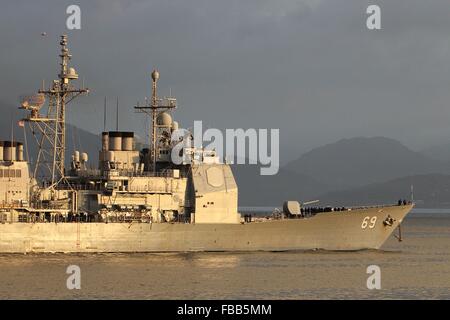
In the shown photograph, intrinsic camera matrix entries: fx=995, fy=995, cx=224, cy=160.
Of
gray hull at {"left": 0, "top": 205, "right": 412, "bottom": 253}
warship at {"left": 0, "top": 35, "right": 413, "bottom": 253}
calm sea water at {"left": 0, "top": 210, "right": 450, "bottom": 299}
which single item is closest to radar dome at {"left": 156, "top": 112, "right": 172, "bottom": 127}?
warship at {"left": 0, "top": 35, "right": 413, "bottom": 253}

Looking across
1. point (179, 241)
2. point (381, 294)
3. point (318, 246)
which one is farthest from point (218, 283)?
point (318, 246)

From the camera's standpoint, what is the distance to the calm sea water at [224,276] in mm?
38281

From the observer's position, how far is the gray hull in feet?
161

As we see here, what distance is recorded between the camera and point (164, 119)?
2167 inches

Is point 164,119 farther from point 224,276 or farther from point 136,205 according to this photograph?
point 224,276

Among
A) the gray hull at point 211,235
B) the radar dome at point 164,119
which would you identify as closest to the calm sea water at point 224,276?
the gray hull at point 211,235

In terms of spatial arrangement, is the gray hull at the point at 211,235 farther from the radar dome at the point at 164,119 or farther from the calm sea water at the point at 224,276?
Result: the radar dome at the point at 164,119

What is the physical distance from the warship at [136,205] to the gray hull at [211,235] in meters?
0.05

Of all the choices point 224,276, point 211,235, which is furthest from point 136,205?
point 224,276

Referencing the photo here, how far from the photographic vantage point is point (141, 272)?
44000mm

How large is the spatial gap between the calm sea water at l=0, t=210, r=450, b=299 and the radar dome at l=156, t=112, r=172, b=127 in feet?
26.3

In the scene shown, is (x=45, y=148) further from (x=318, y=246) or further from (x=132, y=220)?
(x=318, y=246)

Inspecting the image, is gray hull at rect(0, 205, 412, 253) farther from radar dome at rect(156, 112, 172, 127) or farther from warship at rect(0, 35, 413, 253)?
radar dome at rect(156, 112, 172, 127)
